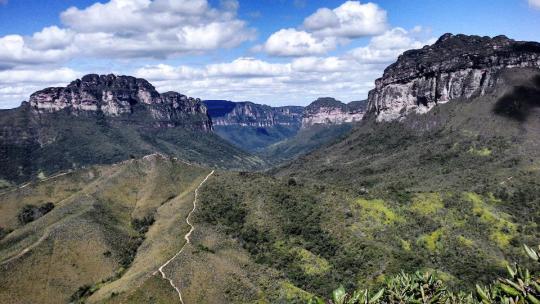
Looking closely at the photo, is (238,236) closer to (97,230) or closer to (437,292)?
(97,230)

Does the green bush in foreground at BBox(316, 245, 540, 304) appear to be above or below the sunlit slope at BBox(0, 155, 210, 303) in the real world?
above

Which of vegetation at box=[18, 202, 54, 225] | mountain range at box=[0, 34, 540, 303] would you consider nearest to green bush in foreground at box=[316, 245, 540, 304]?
mountain range at box=[0, 34, 540, 303]

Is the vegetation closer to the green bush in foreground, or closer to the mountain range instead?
the mountain range

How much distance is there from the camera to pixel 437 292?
35562 mm

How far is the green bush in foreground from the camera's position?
22.6 metres

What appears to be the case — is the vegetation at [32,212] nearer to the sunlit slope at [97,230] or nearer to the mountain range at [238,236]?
the mountain range at [238,236]

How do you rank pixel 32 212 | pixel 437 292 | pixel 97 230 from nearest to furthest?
pixel 437 292 < pixel 97 230 < pixel 32 212

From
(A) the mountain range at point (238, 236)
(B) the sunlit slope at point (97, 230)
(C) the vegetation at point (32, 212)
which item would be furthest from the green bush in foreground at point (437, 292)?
(C) the vegetation at point (32, 212)

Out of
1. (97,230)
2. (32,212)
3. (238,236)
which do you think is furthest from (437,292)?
(32,212)

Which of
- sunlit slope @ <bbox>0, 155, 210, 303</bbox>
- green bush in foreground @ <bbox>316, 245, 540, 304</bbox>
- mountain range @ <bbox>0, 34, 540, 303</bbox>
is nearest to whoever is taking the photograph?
green bush in foreground @ <bbox>316, 245, 540, 304</bbox>

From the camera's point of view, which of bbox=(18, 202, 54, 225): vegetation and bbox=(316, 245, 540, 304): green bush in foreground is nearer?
bbox=(316, 245, 540, 304): green bush in foreground

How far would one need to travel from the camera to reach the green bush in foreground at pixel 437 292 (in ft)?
74.1

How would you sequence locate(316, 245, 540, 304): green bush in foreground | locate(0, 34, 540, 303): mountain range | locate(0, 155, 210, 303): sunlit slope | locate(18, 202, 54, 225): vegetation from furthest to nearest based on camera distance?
locate(18, 202, 54, 225): vegetation, locate(0, 155, 210, 303): sunlit slope, locate(0, 34, 540, 303): mountain range, locate(316, 245, 540, 304): green bush in foreground

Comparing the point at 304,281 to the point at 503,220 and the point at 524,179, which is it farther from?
the point at 524,179
